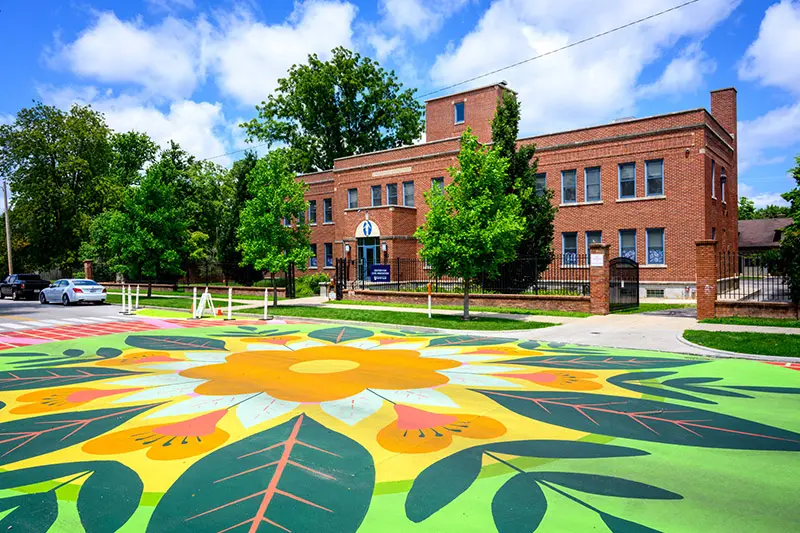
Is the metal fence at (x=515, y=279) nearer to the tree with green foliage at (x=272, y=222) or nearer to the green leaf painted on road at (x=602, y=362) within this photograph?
the tree with green foliage at (x=272, y=222)

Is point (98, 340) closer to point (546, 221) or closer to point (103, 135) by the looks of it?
point (546, 221)

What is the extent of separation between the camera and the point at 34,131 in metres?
49.4

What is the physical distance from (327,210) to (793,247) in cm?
3572

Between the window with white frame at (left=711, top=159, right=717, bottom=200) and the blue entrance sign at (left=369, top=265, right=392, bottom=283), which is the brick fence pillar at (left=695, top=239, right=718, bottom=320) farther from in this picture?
the blue entrance sign at (left=369, top=265, right=392, bottom=283)

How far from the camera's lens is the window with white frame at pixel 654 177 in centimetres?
2853

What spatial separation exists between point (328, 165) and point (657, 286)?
3937cm

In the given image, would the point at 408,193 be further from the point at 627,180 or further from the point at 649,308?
the point at 649,308

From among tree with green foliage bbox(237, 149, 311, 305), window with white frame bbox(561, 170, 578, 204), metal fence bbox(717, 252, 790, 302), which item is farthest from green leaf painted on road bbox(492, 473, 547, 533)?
Result: window with white frame bbox(561, 170, 578, 204)

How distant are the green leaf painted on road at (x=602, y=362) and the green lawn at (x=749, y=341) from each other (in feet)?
6.38

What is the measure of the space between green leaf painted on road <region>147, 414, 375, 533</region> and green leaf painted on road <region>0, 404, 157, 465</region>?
2004mm

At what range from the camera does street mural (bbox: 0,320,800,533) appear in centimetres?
432

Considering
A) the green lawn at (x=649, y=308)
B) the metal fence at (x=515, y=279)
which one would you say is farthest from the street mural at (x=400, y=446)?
the metal fence at (x=515, y=279)

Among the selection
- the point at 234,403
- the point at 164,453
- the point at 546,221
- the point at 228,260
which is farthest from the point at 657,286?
the point at 228,260

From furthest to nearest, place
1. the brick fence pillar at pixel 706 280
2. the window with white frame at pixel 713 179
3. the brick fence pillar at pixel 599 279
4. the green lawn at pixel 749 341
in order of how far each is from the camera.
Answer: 1. the window with white frame at pixel 713 179
2. the brick fence pillar at pixel 599 279
3. the brick fence pillar at pixel 706 280
4. the green lawn at pixel 749 341
